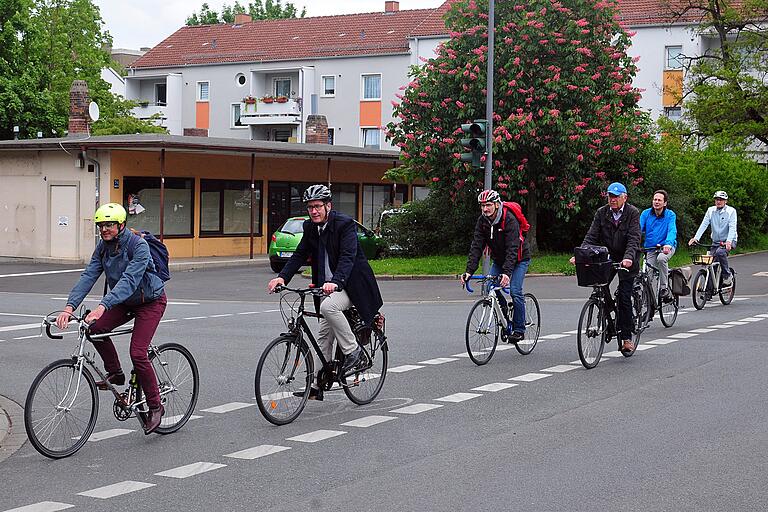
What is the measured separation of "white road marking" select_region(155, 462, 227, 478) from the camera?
23.5 feet

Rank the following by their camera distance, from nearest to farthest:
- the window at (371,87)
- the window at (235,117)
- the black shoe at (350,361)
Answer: the black shoe at (350,361), the window at (371,87), the window at (235,117)

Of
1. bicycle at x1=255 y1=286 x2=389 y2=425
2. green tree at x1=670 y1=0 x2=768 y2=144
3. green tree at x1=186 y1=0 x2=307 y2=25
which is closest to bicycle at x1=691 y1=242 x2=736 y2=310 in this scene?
bicycle at x1=255 y1=286 x2=389 y2=425

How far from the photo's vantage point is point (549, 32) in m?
28.1

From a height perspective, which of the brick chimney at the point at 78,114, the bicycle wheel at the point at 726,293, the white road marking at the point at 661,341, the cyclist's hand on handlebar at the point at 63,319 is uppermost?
the brick chimney at the point at 78,114

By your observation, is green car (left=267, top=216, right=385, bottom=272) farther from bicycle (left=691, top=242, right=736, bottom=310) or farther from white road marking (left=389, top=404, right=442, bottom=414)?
white road marking (left=389, top=404, right=442, bottom=414)

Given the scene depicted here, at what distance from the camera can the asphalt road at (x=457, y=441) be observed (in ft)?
21.5

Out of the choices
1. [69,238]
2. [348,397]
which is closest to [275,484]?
[348,397]

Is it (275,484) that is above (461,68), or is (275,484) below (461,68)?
below

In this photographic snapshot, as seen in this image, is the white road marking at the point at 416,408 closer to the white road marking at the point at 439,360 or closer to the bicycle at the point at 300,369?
the bicycle at the point at 300,369

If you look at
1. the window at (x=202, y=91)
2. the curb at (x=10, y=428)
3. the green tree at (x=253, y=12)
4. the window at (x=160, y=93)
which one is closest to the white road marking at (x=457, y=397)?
the curb at (x=10, y=428)

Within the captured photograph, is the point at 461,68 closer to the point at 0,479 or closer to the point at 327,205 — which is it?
the point at 327,205

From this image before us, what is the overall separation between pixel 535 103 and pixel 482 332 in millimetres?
16734

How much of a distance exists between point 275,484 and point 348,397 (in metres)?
2.88

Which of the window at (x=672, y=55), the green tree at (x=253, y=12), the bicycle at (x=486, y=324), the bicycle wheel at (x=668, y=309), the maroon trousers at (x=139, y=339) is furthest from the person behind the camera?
the green tree at (x=253, y=12)
